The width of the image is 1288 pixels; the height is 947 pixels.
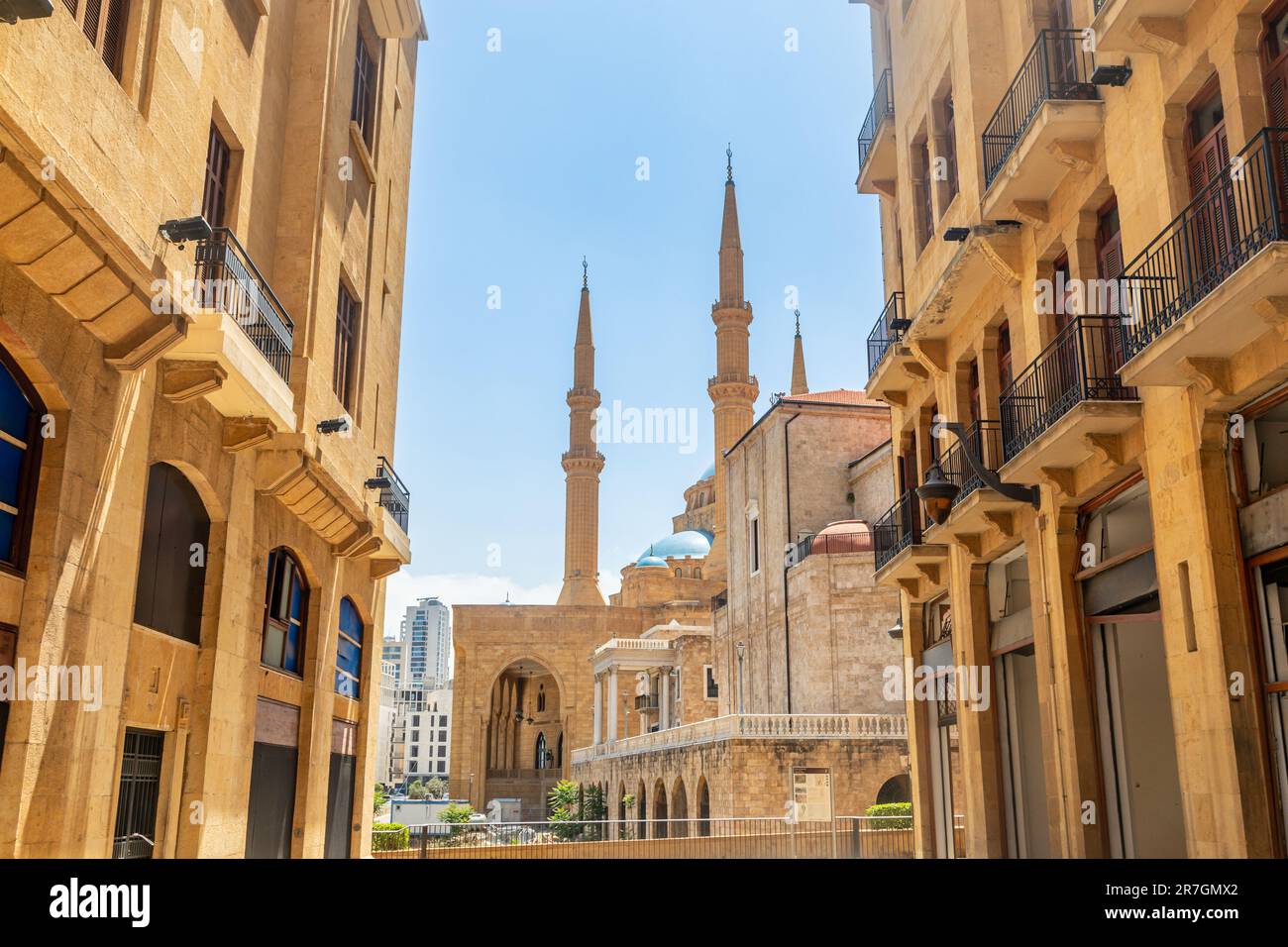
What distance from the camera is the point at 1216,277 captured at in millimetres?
8516

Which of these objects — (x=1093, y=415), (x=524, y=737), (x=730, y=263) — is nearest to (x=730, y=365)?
(x=730, y=263)

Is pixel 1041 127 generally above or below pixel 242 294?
above

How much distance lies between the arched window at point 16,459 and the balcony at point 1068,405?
8.95 metres

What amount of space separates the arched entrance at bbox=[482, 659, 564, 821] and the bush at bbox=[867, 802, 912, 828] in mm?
39034

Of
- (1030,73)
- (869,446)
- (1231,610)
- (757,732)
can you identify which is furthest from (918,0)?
(869,446)

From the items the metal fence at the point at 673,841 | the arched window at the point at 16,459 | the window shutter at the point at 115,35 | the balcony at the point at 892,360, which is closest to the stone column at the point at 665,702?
the metal fence at the point at 673,841

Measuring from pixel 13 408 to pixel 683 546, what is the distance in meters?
74.1

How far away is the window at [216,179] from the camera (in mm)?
12180

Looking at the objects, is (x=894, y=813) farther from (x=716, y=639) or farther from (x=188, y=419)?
(x=188, y=419)

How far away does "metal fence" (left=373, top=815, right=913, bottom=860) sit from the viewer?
76.1 ft

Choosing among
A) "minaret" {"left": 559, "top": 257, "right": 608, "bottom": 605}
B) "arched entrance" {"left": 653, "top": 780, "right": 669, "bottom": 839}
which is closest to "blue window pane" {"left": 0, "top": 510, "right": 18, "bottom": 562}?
"arched entrance" {"left": 653, "top": 780, "right": 669, "bottom": 839}

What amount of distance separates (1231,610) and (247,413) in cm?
969

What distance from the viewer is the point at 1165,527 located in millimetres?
9891
